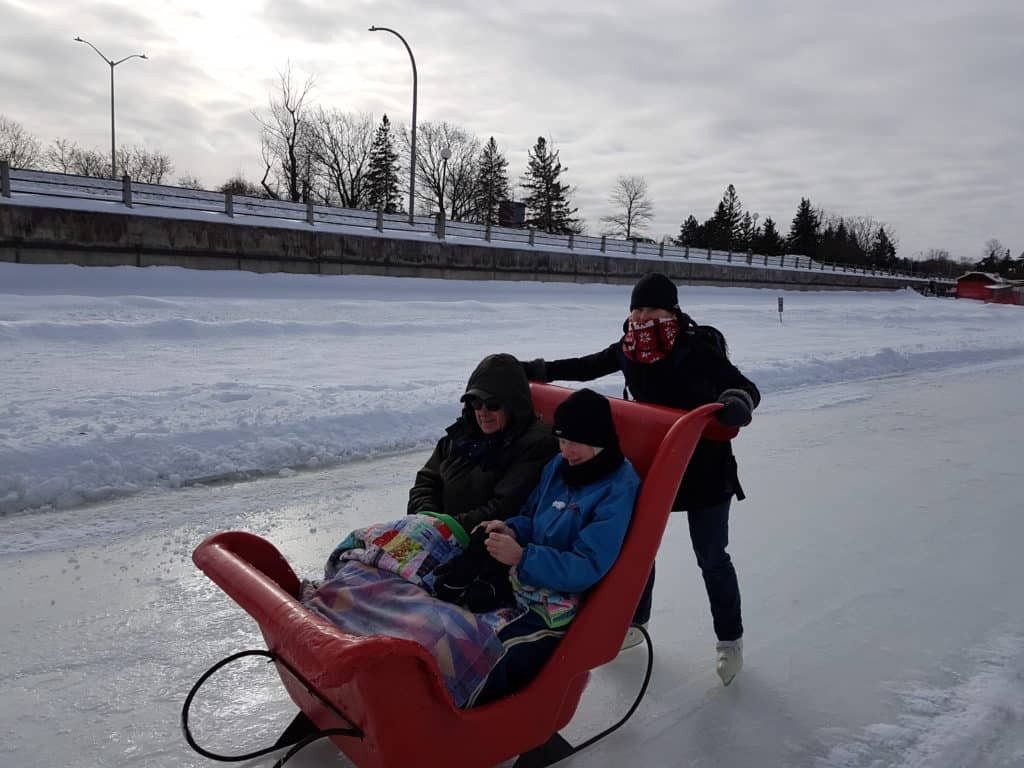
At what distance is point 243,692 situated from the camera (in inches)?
100

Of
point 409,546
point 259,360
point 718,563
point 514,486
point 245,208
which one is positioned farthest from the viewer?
point 245,208

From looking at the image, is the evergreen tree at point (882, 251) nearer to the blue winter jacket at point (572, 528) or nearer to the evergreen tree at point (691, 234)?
the evergreen tree at point (691, 234)

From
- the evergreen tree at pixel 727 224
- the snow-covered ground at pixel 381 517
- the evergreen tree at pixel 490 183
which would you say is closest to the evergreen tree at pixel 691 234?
the evergreen tree at pixel 727 224

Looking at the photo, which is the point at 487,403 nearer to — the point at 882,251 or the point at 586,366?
the point at 586,366

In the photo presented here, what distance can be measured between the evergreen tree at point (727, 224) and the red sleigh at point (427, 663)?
65.4 meters

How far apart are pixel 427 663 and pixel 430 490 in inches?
40.2

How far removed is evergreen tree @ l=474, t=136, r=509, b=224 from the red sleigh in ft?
156

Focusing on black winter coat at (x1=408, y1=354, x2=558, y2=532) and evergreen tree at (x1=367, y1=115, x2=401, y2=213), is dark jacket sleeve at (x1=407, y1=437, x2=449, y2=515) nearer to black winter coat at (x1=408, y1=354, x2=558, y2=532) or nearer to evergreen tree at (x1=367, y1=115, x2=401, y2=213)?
black winter coat at (x1=408, y1=354, x2=558, y2=532)

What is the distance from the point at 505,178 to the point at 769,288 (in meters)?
22.4

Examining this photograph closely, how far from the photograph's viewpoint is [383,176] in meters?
48.8

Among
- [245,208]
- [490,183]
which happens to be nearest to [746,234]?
[490,183]

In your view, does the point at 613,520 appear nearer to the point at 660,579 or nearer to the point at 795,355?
the point at 660,579

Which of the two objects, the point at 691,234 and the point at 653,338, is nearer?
the point at 653,338

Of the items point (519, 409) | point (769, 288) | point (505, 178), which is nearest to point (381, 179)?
point (505, 178)
